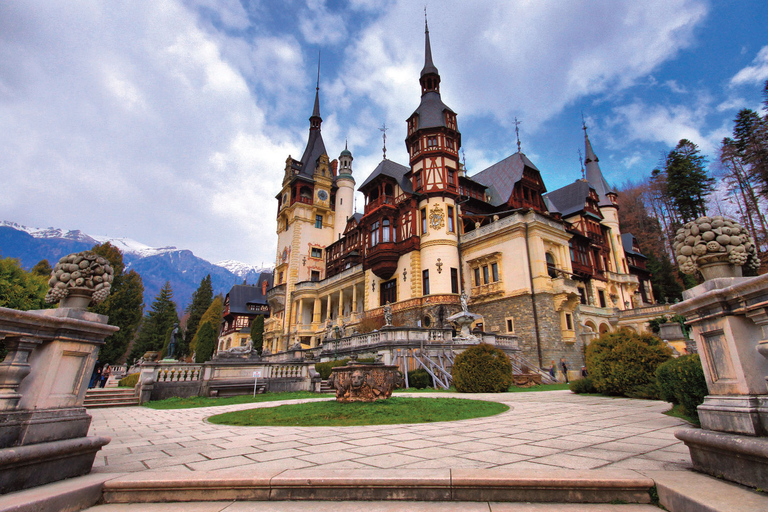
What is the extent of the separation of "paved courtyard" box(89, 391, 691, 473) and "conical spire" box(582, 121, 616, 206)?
44484mm

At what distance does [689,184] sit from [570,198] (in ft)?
36.4

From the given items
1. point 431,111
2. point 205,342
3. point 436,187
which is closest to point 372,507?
point 436,187

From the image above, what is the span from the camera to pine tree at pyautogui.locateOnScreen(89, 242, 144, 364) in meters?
36.5

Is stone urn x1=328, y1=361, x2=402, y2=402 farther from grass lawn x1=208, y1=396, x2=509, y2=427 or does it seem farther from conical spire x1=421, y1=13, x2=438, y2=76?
conical spire x1=421, y1=13, x2=438, y2=76

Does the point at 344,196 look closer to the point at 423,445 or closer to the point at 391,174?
the point at 391,174

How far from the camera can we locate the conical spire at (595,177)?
148ft

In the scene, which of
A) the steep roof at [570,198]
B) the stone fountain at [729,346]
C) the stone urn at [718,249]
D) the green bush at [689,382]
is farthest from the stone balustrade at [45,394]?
the steep roof at [570,198]

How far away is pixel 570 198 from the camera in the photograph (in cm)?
4259

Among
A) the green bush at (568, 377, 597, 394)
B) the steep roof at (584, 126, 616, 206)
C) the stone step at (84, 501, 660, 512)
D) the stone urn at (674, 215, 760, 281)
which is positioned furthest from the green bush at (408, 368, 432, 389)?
the steep roof at (584, 126, 616, 206)

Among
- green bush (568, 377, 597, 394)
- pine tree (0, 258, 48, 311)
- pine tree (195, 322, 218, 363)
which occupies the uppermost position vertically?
pine tree (195, 322, 218, 363)

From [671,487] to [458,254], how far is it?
28.7 m

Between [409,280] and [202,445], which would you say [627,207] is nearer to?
[409,280]

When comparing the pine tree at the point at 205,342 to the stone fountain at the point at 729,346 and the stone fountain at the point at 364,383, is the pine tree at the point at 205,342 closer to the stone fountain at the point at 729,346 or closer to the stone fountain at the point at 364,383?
the stone fountain at the point at 364,383

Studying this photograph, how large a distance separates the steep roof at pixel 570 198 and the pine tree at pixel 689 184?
326 inches
